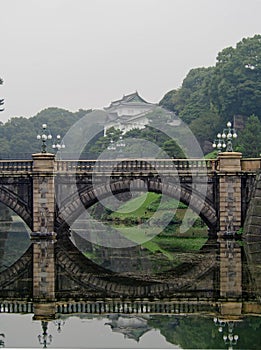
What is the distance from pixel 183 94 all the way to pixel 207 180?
188 feet

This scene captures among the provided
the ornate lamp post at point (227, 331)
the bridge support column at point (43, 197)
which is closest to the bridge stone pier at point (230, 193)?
the bridge support column at point (43, 197)

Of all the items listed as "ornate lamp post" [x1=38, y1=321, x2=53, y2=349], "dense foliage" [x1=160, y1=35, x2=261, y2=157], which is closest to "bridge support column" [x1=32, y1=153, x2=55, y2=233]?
"ornate lamp post" [x1=38, y1=321, x2=53, y2=349]

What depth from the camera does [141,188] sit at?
131 feet

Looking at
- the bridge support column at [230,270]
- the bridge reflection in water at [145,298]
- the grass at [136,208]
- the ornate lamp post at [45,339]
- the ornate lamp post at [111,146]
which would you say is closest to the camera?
the ornate lamp post at [45,339]

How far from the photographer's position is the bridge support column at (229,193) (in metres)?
38.9

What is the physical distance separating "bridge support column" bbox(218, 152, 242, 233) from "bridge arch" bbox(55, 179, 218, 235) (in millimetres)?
704

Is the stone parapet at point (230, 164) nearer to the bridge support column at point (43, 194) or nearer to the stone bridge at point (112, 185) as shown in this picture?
the stone bridge at point (112, 185)

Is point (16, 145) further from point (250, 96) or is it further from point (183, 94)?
point (250, 96)

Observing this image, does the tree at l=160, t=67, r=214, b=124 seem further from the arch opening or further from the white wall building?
the arch opening

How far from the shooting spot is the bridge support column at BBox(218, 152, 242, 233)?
3891 cm

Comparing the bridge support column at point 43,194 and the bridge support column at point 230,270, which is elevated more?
the bridge support column at point 43,194

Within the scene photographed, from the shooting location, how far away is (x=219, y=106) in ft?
249

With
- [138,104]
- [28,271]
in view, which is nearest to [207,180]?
[28,271]

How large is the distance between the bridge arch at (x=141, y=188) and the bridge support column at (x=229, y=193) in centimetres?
70
